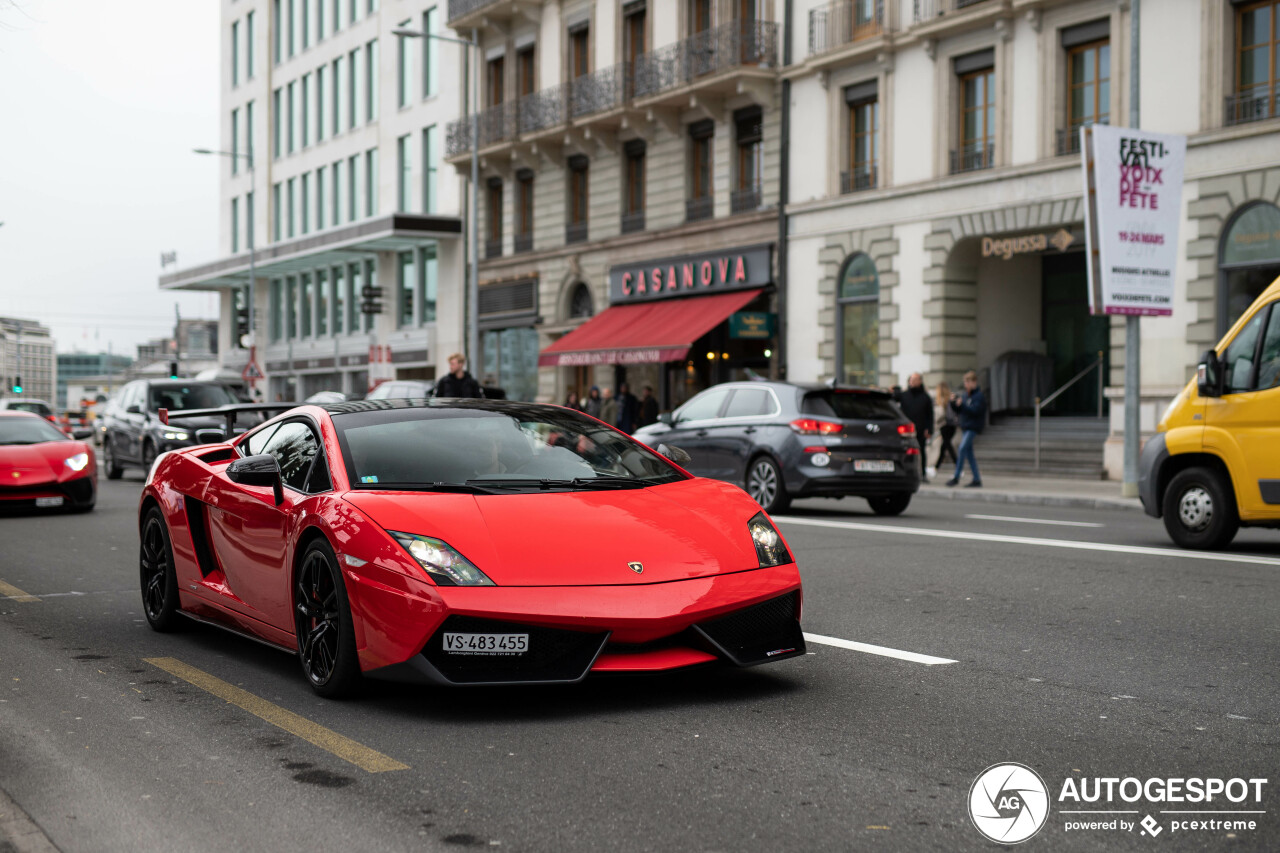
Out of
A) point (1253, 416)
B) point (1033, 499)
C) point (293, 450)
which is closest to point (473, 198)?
point (1033, 499)

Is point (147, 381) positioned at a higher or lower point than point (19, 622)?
higher

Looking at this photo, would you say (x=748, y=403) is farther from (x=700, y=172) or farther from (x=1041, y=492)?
(x=700, y=172)

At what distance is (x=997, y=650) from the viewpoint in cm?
677

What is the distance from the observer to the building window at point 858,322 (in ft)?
94.0

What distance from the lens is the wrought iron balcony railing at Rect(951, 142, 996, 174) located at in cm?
2619

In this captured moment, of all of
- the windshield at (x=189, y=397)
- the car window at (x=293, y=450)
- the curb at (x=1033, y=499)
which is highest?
the windshield at (x=189, y=397)

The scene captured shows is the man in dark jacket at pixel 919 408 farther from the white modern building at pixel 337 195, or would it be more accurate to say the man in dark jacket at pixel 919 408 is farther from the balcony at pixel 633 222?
the white modern building at pixel 337 195

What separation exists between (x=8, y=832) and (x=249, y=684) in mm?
2139

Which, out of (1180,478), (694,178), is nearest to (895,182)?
(694,178)

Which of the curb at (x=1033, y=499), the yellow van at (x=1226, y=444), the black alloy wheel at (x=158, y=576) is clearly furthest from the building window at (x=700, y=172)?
the black alloy wheel at (x=158, y=576)

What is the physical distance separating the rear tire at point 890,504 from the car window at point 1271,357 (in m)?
5.61

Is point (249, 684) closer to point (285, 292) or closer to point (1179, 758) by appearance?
point (1179, 758)

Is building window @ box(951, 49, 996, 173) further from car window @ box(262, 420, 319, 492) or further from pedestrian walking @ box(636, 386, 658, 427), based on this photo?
car window @ box(262, 420, 319, 492)

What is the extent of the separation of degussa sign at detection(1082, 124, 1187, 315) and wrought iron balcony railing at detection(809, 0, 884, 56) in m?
10.4
